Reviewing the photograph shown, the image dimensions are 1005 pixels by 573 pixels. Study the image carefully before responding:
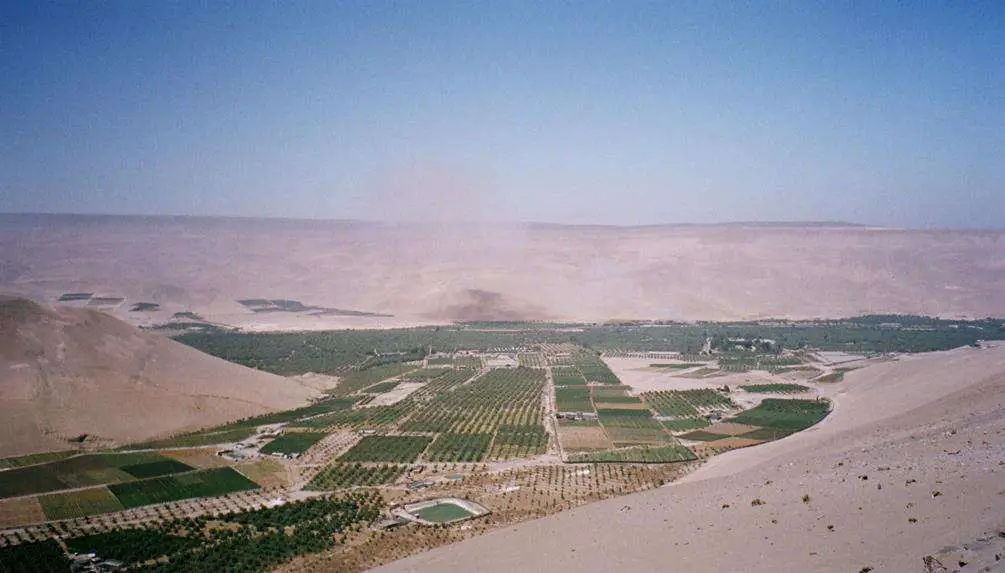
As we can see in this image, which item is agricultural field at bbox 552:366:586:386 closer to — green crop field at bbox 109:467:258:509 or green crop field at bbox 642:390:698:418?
green crop field at bbox 642:390:698:418

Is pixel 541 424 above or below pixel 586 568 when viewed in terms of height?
below

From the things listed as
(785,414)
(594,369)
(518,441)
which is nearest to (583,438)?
(518,441)

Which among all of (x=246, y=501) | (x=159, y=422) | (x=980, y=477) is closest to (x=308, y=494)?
(x=246, y=501)

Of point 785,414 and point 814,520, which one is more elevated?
point 814,520

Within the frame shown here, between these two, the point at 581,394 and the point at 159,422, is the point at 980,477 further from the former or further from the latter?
the point at 159,422

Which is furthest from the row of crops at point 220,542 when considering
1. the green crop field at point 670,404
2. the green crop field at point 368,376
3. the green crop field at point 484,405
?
the green crop field at point 368,376

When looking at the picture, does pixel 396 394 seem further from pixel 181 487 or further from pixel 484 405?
pixel 181 487

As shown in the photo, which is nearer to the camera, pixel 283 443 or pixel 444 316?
pixel 283 443
